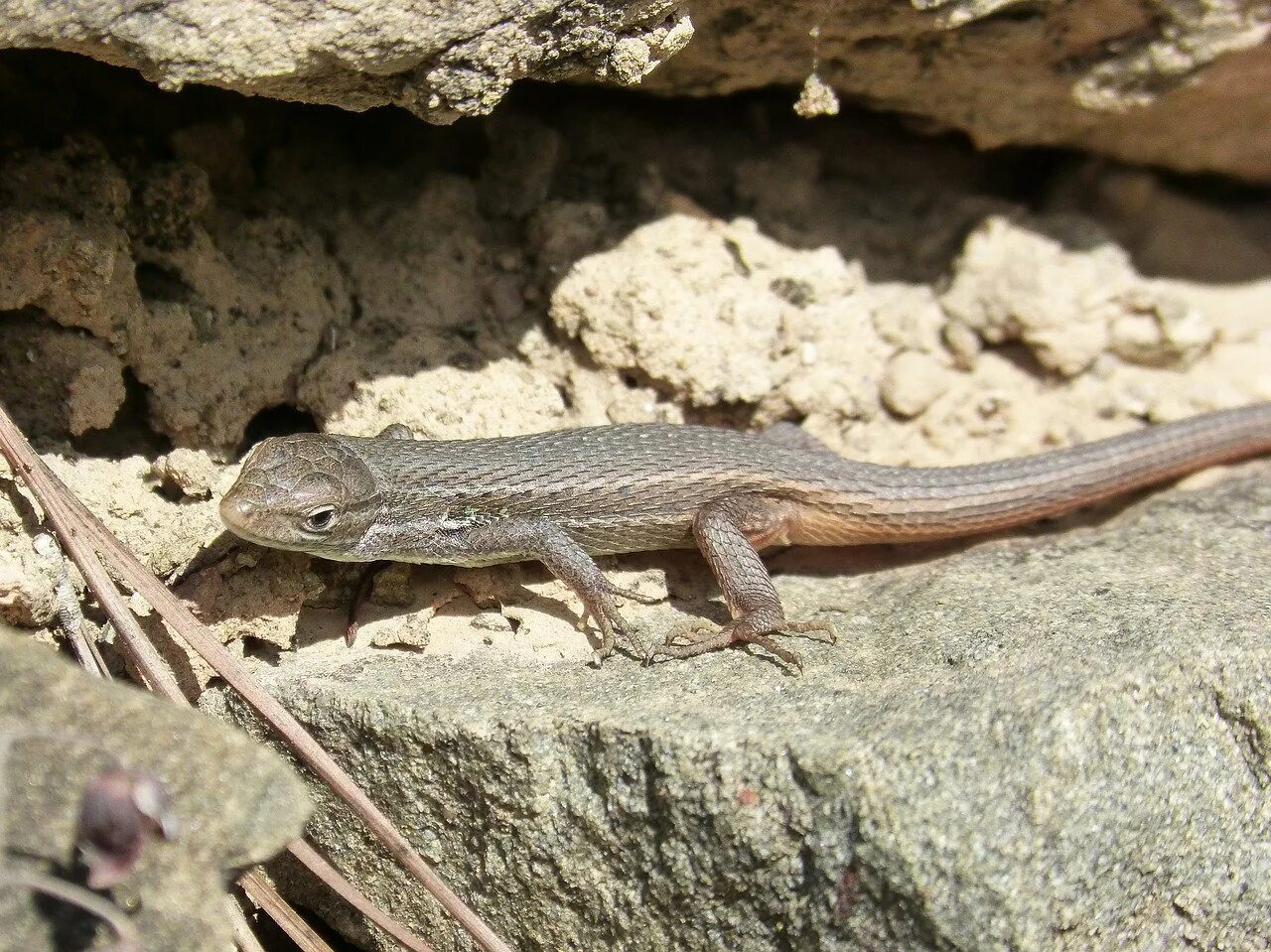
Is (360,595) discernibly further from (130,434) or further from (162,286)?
(162,286)

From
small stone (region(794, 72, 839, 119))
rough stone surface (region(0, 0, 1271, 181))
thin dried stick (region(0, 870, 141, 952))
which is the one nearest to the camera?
thin dried stick (region(0, 870, 141, 952))

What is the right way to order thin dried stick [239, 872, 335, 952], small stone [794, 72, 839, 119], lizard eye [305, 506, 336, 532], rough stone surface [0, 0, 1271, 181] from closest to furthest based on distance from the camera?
rough stone surface [0, 0, 1271, 181], thin dried stick [239, 872, 335, 952], lizard eye [305, 506, 336, 532], small stone [794, 72, 839, 119]

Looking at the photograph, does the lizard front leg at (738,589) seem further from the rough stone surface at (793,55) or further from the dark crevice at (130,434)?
the dark crevice at (130,434)

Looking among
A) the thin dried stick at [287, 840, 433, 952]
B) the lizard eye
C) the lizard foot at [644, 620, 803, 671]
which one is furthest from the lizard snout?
the lizard foot at [644, 620, 803, 671]

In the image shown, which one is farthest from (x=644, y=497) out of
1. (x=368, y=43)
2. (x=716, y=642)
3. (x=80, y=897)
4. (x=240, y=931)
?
(x=80, y=897)

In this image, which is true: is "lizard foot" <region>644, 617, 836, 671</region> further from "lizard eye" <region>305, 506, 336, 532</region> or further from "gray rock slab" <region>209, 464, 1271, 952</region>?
"lizard eye" <region>305, 506, 336, 532</region>

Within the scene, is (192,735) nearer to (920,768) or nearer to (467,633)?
(467,633)
